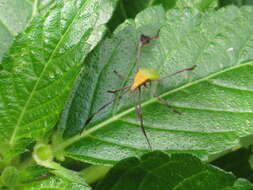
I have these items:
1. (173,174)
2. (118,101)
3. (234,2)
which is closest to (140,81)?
(118,101)

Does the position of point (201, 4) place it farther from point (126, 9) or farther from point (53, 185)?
point (53, 185)

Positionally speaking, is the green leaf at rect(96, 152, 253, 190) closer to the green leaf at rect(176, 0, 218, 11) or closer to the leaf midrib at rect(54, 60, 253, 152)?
the leaf midrib at rect(54, 60, 253, 152)

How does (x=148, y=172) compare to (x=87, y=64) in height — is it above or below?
below

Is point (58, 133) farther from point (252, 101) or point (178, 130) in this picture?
point (252, 101)

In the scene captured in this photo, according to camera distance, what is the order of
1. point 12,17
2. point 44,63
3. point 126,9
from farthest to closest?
point 126,9 → point 12,17 → point 44,63

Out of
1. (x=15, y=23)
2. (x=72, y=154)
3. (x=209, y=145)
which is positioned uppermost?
(x=15, y=23)

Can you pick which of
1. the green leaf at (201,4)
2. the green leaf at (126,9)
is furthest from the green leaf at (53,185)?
the green leaf at (201,4)

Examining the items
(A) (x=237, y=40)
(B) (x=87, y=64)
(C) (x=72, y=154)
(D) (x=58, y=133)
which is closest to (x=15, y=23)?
(B) (x=87, y=64)

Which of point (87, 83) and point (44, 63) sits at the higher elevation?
point (44, 63)
